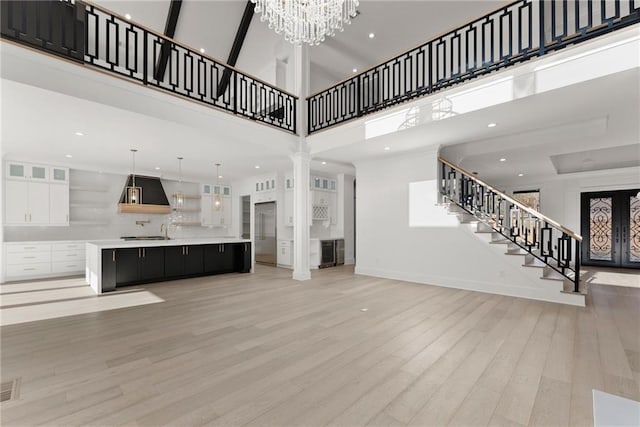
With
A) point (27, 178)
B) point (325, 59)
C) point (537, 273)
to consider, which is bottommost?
point (537, 273)

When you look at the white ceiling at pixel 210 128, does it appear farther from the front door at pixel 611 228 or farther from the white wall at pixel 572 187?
the front door at pixel 611 228

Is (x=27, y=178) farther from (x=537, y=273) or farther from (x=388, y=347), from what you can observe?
(x=537, y=273)

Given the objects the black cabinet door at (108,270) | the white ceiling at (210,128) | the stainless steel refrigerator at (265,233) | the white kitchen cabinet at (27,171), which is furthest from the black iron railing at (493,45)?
the white kitchen cabinet at (27,171)

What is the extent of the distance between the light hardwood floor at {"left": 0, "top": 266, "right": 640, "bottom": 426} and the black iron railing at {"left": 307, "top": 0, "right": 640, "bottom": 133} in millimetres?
3371

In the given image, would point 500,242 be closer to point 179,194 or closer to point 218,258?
point 218,258

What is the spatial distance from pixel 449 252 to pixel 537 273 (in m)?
1.42

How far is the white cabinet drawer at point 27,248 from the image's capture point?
640cm

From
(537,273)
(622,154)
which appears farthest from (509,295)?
(622,154)

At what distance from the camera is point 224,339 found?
3021 millimetres

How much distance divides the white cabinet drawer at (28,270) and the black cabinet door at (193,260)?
3.39 m

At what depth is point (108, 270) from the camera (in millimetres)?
5227

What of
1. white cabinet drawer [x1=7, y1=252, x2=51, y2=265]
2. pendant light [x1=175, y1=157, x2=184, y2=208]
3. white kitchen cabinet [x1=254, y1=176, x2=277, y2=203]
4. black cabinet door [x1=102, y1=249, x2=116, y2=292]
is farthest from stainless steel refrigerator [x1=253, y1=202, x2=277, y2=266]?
white cabinet drawer [x1=7, y1=252, x2=51, y2=265]

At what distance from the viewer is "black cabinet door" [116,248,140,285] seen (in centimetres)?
548

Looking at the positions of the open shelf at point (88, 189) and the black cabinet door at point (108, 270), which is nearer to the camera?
the black cabinet door at point (108, 270)
